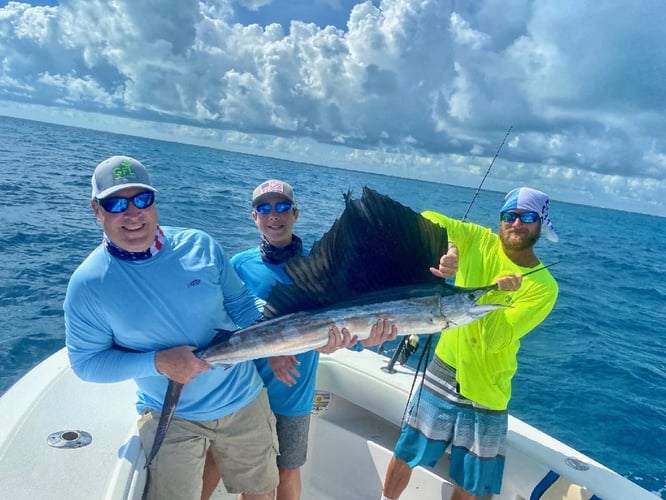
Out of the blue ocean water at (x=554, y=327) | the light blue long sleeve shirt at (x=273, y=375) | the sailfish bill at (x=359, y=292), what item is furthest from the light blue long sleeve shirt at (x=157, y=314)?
the blue ocean water at (x=554, y=327)

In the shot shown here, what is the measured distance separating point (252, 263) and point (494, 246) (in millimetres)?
1075

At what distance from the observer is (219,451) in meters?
1.73

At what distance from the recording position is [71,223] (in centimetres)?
858

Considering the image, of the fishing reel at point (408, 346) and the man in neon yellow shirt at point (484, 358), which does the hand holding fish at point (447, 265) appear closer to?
the man in neon yellow shirt at point (484, 358)

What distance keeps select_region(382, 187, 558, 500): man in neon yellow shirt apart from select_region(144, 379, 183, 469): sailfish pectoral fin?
104 cm

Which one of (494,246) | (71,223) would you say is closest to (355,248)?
(494,246)

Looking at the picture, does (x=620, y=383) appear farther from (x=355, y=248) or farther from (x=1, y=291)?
(x=1, y=291)

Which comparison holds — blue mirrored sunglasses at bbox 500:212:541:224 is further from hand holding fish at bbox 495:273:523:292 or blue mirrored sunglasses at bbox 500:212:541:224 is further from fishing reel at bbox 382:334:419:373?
fishing reel at bbox 382:334:419:373

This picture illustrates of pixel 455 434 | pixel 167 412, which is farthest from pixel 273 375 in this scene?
pixel 455 434

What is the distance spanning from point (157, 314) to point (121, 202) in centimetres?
36

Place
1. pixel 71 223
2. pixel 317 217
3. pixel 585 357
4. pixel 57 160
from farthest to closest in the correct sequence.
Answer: pixel 57 160 → pixel 317 217 → pixel 71 223 → pixel 585 357

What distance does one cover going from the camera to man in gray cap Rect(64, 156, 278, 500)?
1428mm

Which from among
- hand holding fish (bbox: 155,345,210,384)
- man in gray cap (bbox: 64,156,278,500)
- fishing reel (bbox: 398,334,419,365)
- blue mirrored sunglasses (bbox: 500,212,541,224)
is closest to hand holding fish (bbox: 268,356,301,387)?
man in gray cap (bbox: 64,156,278,500)

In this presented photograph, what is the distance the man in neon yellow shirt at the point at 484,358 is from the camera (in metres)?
1.97
